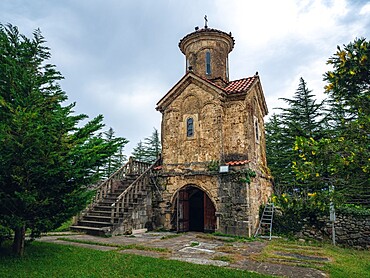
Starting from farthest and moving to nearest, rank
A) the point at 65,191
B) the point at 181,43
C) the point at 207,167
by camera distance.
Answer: the point at 181,43
the point at 207,167
the point at 65,191

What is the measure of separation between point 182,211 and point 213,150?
3.47 meters

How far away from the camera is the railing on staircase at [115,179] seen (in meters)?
12.3

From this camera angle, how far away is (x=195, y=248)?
8.45 m

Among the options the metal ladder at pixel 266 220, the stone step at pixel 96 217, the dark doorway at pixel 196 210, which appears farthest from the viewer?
A: the dark doorway at pixel 196 210

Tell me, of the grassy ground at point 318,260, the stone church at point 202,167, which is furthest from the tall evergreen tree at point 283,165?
the grassy ground at point 318,260

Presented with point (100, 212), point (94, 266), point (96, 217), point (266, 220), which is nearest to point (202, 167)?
point (266, 220)

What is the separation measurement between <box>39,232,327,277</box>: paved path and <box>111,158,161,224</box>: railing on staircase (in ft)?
3.90

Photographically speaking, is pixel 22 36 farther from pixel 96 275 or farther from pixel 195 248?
pixel 195 248

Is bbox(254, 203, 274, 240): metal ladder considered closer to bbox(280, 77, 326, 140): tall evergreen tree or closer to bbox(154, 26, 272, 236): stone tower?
bbox(154, 26, 272, 236): stone tower

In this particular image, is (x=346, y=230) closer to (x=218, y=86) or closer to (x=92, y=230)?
(x=218, y=86)

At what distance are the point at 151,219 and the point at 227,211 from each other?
387cm

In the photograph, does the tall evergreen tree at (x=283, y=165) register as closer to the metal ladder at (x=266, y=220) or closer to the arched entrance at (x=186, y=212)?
the metal ladder at (x=266, y=220)

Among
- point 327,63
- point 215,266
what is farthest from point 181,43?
point 215,266

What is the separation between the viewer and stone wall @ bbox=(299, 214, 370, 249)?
411 inches
